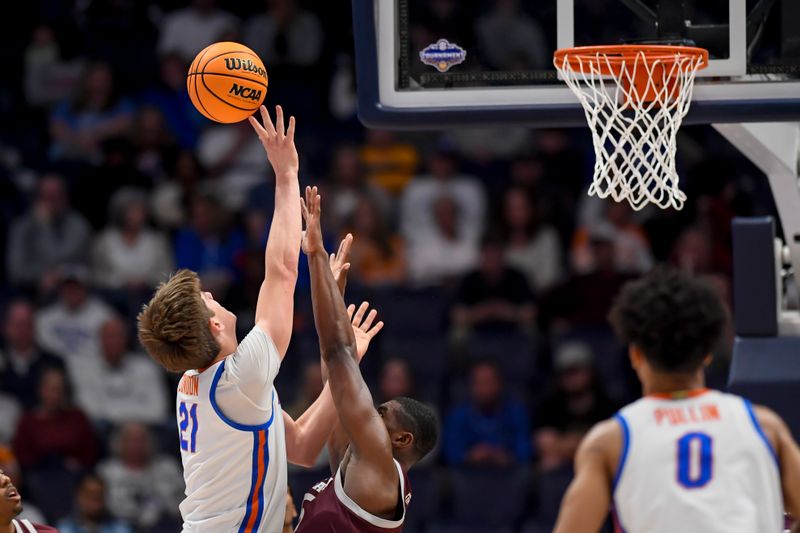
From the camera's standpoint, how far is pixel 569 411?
25.7 feet

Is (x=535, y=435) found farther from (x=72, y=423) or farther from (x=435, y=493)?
(x=72, y=423)

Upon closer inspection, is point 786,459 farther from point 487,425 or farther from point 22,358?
point 22,358

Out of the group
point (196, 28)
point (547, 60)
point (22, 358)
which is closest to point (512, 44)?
point (547, 60)

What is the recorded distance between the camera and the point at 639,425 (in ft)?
9.56

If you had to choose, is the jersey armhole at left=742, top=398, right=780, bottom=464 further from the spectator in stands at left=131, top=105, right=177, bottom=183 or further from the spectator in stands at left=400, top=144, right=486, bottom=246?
the spectator in stands at left=131, top=105, right=177, bottom=183

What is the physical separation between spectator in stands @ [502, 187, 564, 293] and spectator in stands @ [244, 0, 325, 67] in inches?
87.1

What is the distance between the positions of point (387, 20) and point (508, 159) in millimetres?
4194

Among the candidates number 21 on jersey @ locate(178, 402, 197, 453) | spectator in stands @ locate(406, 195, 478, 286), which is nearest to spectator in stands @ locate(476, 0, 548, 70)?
number 21 on jersey @ locate(178, 402, 197, 453)

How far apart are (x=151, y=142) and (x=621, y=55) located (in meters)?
5.66

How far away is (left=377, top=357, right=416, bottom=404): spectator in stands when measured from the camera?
7953 mm

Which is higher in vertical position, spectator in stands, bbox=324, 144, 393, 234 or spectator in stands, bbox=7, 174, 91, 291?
spectator in stands, bbox=324, 144, 393, 234

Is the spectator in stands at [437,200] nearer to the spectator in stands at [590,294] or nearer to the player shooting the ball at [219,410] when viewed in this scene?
the spectator in stands at [590,294]

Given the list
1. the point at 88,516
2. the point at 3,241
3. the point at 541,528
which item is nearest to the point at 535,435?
the point at 541,528

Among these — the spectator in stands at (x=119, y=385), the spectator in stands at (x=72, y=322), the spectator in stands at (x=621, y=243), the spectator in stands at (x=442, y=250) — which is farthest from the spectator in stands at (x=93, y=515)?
the spectator in stands at (x=621, y=243)
